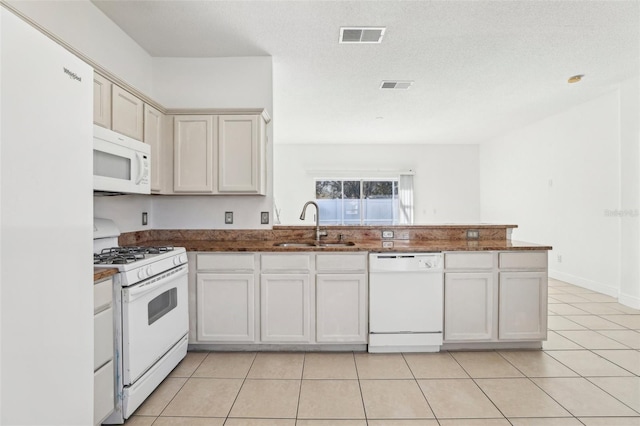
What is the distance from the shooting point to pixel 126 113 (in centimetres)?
238

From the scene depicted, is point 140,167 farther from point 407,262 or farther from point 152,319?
point 407,262

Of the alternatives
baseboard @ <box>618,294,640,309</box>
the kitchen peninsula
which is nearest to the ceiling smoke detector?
the kitchen peninsula

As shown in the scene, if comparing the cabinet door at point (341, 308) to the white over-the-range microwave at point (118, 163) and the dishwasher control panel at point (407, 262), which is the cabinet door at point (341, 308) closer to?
the dishwasher control panel at point (407, 262)

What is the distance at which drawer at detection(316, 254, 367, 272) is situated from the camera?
265cm

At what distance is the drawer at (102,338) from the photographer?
160 cm

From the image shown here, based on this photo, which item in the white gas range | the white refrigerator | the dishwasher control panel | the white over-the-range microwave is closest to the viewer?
the white refrigerator

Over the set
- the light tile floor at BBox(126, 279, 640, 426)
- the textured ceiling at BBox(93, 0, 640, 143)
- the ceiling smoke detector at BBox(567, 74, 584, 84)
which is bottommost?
the light tile floor at BBox(126, 279, 640, 426)

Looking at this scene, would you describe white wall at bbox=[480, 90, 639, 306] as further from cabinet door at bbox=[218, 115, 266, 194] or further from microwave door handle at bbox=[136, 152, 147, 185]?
microwave door handle at bbox=[136, 152, 147, 185]

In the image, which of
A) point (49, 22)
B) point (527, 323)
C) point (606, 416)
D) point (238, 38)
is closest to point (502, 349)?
point (527, 323)

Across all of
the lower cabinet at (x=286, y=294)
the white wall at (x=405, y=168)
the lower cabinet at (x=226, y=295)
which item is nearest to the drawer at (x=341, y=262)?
the lower cabinet at (x=286, y=294)

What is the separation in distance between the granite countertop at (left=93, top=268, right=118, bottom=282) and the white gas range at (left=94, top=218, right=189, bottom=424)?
38 mm

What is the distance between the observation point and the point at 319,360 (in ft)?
8.44

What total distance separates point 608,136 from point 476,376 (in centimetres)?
393

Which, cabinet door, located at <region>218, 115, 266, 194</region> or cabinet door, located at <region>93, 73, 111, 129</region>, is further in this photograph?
cabinet door, located at <region>218, 115, 266, 194</region>
